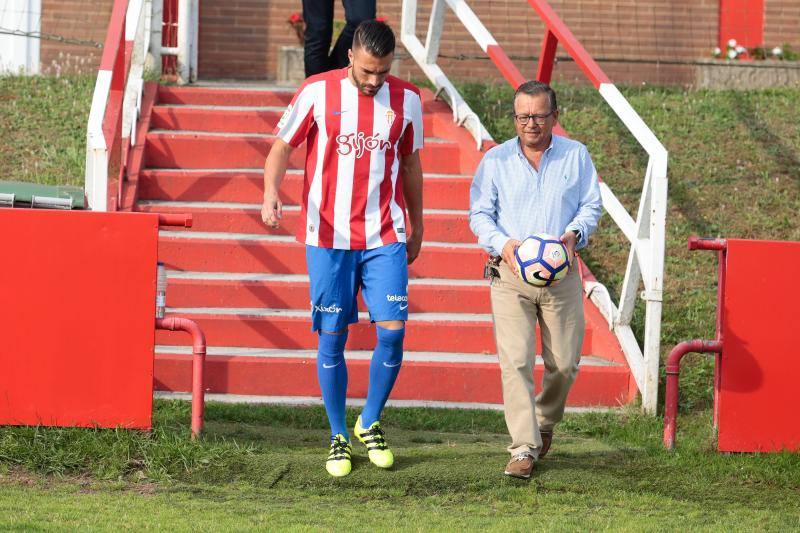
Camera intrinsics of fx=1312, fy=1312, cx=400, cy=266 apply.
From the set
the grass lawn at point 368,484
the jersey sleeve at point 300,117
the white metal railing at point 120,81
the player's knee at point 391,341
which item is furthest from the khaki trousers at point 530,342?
the white metal railing at point 120,81

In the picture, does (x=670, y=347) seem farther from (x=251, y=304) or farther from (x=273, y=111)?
(x=273, y=111)

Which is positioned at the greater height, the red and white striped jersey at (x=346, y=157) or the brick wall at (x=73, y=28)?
the brick wall at (x=73, y=28)

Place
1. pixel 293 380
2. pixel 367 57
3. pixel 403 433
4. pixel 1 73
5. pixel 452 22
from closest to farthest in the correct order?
pixel 367 57
pixel 403 433
pixel 293 380
pixel 1 73
pixel 452 22

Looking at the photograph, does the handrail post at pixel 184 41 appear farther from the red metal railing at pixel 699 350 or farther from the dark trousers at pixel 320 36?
the red metal railing at pixel 699 350

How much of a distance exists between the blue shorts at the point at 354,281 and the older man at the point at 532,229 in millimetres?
434

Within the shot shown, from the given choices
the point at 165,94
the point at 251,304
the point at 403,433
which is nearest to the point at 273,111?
the point at 165,94

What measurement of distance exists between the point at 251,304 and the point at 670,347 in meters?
2.66

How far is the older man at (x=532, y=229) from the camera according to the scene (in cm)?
601

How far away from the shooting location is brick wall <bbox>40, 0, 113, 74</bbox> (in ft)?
42.4

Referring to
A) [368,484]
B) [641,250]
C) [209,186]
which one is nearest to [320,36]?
[209,186]

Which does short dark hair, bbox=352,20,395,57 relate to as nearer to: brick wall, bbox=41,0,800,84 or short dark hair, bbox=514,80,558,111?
short dark hair, bbox=514,80,558,111

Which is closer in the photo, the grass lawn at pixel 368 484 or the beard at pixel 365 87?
the grass lawn at pixel 368 484

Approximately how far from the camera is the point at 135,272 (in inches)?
243

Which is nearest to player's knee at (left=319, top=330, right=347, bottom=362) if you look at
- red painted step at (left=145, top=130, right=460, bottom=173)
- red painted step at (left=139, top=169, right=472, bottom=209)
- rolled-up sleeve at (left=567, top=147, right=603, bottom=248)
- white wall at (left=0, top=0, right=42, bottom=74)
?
rolled-up sleeve at (left=567, top=147, right=603, bottom=248)
